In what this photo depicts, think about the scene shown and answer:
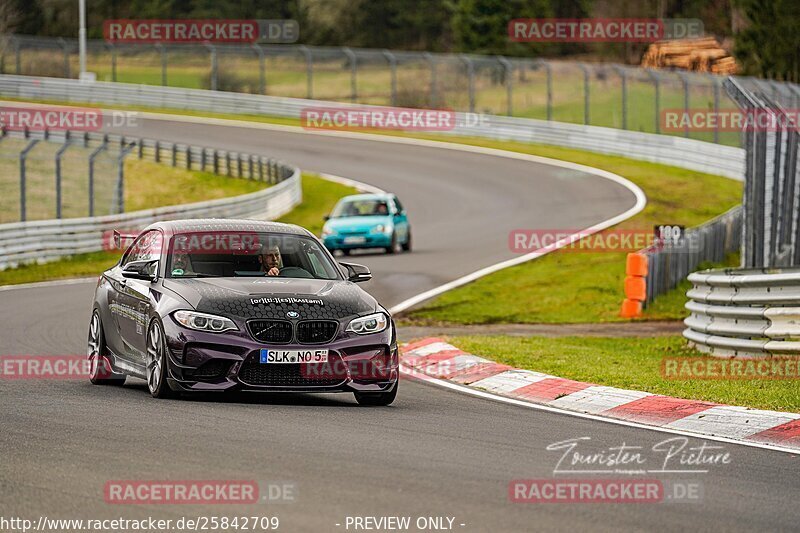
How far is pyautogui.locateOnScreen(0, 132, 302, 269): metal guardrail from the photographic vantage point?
27422 mm

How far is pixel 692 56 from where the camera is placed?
239 feet

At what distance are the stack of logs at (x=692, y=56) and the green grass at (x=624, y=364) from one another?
54.5m

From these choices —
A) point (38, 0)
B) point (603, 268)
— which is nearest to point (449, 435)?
point (603, 268)

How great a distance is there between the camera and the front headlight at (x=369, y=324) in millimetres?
10633

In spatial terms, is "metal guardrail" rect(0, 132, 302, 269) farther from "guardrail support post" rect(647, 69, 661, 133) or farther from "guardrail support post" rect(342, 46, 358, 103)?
"guardrail support post" rect(647, 69, 661, 133)

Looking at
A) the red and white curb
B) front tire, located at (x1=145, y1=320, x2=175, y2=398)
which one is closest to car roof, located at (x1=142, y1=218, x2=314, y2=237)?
front tire, located at (x1=145, y1=320, x2=175, y2=398)

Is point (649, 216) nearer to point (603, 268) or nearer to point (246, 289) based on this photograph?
point (603, 268)

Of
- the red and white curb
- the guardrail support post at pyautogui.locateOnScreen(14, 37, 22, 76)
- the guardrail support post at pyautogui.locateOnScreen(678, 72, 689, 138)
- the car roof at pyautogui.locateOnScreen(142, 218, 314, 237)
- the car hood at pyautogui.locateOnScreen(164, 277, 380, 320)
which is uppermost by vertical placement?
the guardrail support post at pyautogui.locateOnScreen(14, 37, 22, 76)

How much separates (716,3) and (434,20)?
19098 mm

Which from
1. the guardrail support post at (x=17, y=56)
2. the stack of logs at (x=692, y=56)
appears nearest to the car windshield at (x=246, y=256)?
the guardrail support post at (x=17, y=56)

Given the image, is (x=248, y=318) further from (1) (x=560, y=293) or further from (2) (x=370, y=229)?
(2) (x=370, y=229)

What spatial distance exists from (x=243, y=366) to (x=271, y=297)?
597 millimetres

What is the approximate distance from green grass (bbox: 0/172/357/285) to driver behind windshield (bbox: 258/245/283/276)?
1483 centimetres

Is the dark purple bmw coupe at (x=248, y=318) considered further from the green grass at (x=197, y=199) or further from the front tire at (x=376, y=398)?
the green grass at (x=197, y=199)
